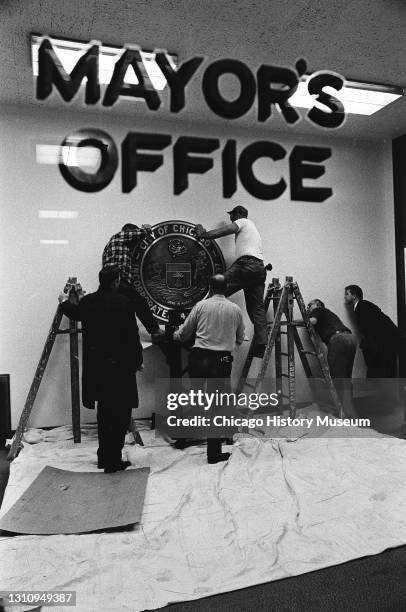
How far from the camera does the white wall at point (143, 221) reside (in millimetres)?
1887

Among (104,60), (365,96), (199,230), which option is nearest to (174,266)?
(199,230)

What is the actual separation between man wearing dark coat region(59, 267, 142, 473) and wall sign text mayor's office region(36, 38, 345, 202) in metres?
1.10

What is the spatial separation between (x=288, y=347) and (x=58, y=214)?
7.10 feet

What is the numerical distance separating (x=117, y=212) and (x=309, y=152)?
39.7 inches

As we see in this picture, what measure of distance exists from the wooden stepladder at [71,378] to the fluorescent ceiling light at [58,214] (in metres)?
1.21

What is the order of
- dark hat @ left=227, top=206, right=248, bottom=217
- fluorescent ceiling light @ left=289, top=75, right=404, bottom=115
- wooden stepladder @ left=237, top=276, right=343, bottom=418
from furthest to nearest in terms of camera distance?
1. wooden stepladder @ left=237, top=276, right=343, bottom=418
2. dark hat @ left=227, top=206, right=248, bottom=217
3. fluorescent ceiling light @ left=289, top=75, right=404, bottom=115

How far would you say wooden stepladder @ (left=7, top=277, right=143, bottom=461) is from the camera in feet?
10.8

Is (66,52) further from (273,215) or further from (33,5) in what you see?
(273,215)

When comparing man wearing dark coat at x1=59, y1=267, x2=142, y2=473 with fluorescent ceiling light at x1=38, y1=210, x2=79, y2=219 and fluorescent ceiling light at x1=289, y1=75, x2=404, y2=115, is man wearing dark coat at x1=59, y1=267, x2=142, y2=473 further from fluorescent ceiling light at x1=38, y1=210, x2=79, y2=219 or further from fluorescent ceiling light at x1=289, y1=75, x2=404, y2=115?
fluorescent ceiling light at x1=289, y1=75, x2=404, y2=115

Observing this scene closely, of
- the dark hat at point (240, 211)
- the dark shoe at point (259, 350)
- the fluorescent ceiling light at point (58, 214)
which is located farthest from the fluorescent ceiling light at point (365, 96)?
the dark shoe at point (259, 350)

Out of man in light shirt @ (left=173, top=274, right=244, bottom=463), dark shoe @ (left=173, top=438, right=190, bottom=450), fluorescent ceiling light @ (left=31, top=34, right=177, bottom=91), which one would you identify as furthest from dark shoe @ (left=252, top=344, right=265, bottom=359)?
fluorescent ceiling light @ (left=31, top=34, right=177, bottom=91)

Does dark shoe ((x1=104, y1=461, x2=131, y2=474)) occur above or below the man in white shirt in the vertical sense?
below

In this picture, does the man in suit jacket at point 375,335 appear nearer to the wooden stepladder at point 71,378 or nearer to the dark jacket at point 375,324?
the dark jacket at point 375,324

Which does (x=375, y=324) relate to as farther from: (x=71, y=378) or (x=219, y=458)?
(x=71, y=378)
